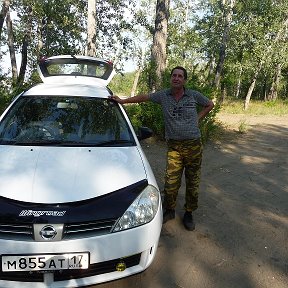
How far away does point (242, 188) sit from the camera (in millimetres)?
5605

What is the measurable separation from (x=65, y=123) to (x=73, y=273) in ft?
5.87

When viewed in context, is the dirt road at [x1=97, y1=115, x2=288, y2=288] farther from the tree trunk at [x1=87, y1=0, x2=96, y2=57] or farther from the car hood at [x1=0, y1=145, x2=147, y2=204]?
the tree trunk at [x1=87, y1=0, x2=96, y2=57]

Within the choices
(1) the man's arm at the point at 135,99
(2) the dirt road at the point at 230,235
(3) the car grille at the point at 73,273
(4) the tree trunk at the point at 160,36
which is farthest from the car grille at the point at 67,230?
(4) the tree trunk at the point at 160,36

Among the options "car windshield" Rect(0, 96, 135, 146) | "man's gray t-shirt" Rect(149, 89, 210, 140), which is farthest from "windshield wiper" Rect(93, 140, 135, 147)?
"man's gray t-shirt" Rect(149, 89, 210, 140)

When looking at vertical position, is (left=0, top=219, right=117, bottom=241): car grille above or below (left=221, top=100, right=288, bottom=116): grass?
above

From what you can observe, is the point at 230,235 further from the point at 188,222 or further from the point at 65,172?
the point at 65,172

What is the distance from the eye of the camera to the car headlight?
2.55m

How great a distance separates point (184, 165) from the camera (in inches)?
159

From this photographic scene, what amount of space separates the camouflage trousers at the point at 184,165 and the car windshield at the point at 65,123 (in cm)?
60

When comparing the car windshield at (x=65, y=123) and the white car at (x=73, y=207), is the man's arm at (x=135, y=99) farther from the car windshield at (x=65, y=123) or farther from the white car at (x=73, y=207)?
the white car at (x=73, y=207)

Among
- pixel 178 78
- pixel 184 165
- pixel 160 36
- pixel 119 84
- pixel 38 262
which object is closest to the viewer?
pixel 38 262

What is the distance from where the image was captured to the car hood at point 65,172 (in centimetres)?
256

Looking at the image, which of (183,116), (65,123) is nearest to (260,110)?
(183,116)

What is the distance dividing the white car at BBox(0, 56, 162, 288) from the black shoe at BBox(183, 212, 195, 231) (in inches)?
49.3
